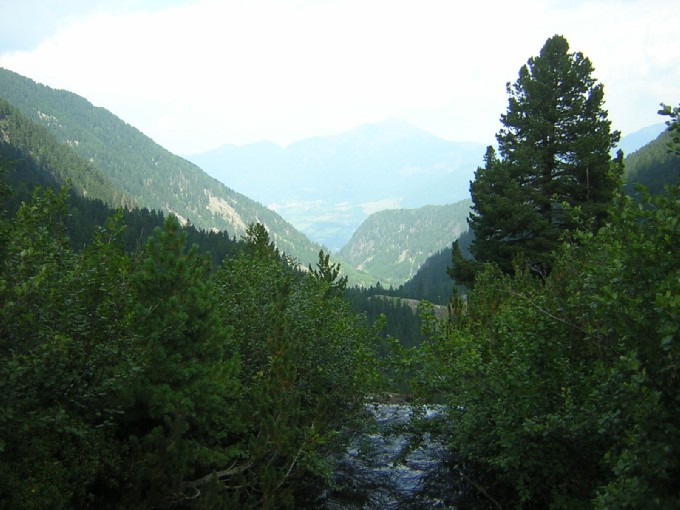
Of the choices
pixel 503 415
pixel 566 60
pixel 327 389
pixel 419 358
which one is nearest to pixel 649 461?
pixel 503 415

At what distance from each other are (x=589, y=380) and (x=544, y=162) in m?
22.4

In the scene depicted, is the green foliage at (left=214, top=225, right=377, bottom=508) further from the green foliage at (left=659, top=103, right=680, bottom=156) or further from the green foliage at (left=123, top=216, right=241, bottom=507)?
the green foliage at (left=659, top=103, right=680, bottom=156)

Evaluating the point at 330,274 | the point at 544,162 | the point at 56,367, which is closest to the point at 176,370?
the point at 56,367

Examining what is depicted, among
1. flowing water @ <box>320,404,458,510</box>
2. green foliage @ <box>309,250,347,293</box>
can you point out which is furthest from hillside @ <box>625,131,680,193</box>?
flowing water @ <box>320,404,458,510</box>

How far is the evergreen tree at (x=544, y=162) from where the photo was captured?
1041 inches

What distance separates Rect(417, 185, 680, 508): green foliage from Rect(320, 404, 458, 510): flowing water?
106cm

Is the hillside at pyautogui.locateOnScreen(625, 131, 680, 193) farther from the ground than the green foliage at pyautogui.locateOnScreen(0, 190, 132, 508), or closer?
farther from the ground

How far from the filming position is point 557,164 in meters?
27.9

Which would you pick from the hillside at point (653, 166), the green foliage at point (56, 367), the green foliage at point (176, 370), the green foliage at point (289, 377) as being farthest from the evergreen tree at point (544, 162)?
the hillside at point (653, 166)

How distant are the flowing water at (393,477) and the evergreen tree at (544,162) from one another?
1387 centimetres

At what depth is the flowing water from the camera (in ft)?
42.1

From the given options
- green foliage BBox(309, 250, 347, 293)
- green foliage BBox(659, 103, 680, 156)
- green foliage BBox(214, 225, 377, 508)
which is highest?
green foliage BBox(659, 103, 680, 156)

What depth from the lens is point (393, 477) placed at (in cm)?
1499

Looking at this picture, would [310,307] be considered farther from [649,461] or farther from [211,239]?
[211,239]
